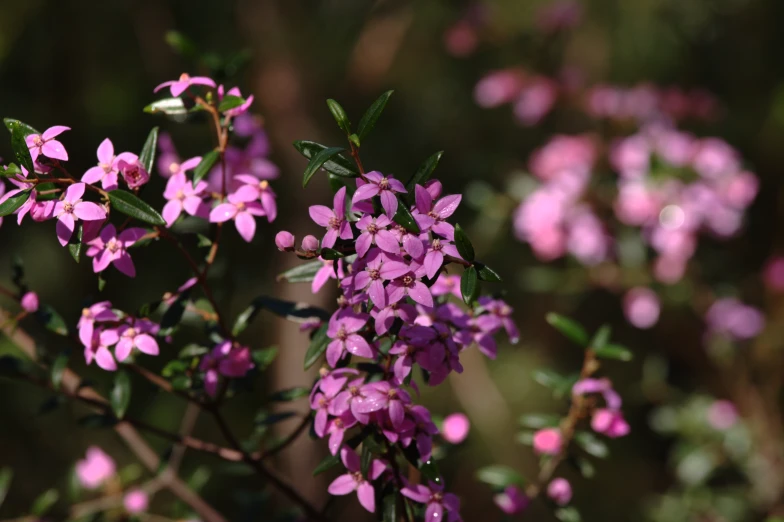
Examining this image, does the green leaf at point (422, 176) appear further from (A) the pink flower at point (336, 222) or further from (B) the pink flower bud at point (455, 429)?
(B) the pink flower bud at point (455, 429)

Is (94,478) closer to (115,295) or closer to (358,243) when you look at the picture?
(358,243)

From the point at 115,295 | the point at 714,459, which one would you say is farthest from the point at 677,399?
the point at 115,295

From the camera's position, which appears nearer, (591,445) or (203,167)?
(203,167)

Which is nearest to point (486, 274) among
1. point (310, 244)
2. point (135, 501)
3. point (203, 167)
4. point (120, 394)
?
point (310, 244)

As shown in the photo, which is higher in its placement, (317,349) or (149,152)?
(149,152)

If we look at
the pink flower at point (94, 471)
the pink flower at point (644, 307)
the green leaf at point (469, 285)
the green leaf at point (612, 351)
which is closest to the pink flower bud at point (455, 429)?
the green leaf at point (612, 351)

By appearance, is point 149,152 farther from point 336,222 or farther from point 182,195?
point 336,222

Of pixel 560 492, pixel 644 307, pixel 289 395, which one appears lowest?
pixel 644 307
